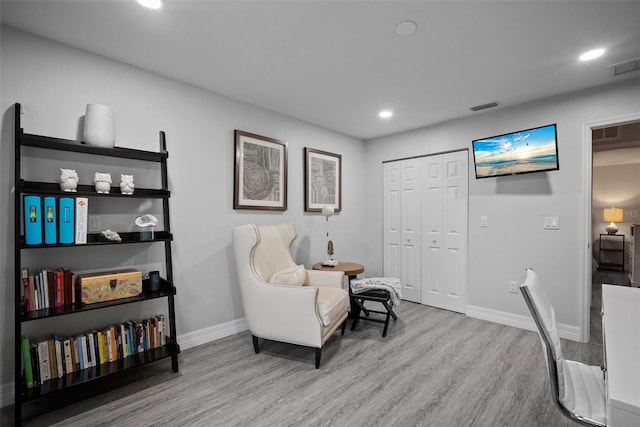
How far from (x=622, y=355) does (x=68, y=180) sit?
2.92 metres

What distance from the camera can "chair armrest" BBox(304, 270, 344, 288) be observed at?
2.99m

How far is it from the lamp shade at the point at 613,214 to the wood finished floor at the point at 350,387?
4.97m

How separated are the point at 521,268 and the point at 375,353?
6.33 feet

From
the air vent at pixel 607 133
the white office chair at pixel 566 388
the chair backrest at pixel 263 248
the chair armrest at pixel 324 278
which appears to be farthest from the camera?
the air vent at pixel 607 133

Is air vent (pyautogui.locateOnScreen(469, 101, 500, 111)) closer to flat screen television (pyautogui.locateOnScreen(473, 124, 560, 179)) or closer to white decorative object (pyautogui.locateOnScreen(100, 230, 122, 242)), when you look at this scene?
flat screen television (pyautogui.locateOnScreen(473, 124, 560, 179))

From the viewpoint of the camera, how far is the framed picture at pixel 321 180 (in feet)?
12.6

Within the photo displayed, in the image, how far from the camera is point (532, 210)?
3182 millimetres

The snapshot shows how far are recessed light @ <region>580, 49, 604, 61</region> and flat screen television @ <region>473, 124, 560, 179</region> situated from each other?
648 millimetres

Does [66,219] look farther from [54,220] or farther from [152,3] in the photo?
[152,3]

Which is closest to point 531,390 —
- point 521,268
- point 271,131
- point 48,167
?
point 521,268

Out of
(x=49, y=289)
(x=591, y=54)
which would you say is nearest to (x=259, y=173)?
(x=49, y=289)

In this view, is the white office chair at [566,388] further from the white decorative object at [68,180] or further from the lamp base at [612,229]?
the lamp base at [612,229]

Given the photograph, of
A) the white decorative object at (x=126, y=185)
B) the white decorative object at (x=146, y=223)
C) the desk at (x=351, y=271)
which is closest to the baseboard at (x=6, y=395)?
the white decorative object at (x=146, y=223)

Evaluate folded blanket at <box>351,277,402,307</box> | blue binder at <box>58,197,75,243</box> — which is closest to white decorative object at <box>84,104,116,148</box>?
blue binder at <box>58,197,75,243</box>
